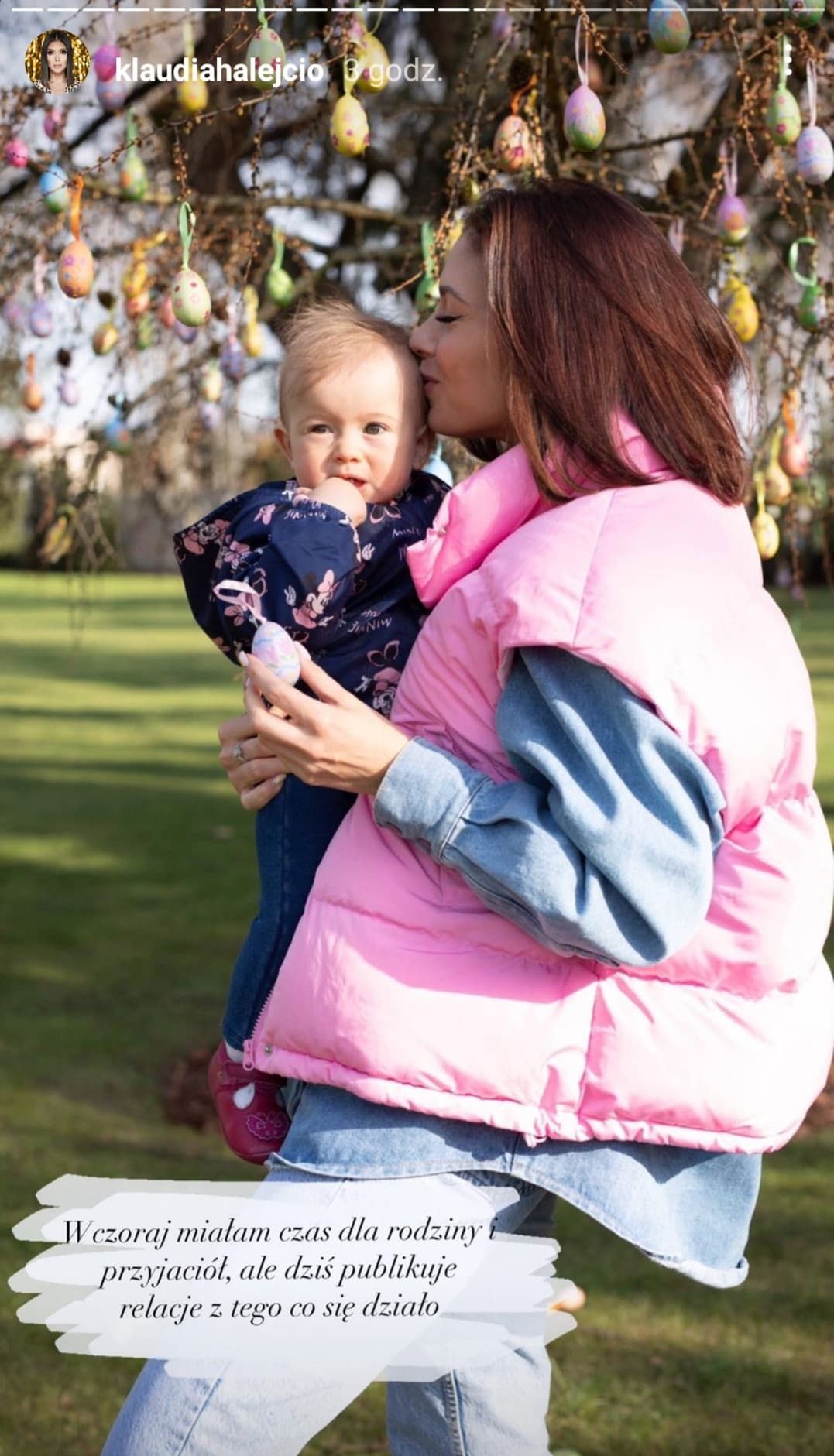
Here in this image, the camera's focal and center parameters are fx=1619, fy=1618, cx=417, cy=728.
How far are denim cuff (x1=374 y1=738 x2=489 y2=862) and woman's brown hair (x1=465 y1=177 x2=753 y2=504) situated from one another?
0.29 m

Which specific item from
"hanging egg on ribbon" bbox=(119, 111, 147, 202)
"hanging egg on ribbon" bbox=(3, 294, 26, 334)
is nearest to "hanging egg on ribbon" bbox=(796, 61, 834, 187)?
"hanging egg on ribbon" bbox=(119, 111, 147, 202)

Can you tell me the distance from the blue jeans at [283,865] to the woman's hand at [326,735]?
0.21 metres

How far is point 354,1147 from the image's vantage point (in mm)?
1543

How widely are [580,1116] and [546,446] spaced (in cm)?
63

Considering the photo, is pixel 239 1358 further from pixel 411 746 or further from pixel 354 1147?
pixel 411 746

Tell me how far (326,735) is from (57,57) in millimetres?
1853

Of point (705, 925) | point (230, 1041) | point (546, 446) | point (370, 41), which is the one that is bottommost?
point (230, 1041)

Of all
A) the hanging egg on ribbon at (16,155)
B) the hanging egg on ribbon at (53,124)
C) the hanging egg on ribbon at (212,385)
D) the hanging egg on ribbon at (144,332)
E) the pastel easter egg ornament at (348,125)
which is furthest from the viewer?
the hanging egg on ribbon at (144,332)

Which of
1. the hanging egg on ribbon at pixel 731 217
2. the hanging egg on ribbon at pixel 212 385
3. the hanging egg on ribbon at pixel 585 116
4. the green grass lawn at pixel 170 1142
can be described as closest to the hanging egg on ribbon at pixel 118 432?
the hanging egg on ribbon at pixel 212 385

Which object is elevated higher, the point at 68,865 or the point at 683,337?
the point at 683,337

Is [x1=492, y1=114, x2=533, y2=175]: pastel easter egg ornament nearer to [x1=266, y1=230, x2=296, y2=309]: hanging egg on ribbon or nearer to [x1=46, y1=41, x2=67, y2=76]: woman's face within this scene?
[x1=266, y1=230, x2=296, y2=309]: hanging egg on ribbon

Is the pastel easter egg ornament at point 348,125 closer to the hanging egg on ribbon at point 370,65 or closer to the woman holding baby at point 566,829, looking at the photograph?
the hanging egg on ribbon at point 370,65

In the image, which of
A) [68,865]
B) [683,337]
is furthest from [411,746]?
[68,865]

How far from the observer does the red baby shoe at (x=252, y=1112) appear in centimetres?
185
